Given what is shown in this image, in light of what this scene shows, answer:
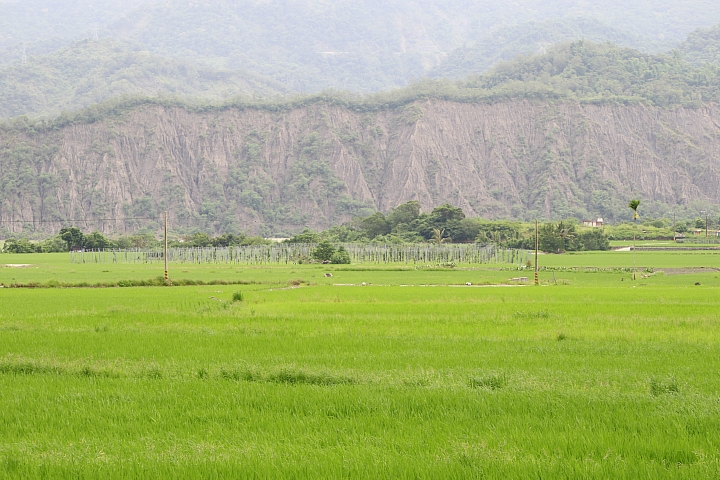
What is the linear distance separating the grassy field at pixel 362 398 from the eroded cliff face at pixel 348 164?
133 meters

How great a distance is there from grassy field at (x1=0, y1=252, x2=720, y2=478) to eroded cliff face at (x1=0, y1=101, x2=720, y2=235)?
133 meters

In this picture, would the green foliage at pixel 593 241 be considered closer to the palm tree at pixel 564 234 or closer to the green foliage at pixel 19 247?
the palm tree at pixel 564 234

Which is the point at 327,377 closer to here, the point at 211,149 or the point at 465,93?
the point at 211,149

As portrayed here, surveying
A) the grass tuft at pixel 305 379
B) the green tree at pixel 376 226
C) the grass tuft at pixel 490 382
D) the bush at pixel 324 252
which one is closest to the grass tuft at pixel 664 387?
the grass tuft at pixel 490 382

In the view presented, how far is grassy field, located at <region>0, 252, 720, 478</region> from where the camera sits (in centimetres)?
771

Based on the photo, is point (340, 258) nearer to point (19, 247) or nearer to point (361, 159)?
point (19, 247)

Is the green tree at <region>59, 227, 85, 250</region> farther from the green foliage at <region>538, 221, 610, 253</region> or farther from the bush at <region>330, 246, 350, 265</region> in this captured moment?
the green foliage at <region>538, 221, 610, 253</region>

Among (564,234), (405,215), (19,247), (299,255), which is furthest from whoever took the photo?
(405,215)

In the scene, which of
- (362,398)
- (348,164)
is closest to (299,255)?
(348,164)

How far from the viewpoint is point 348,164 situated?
167 m

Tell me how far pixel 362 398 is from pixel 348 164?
15722 cm

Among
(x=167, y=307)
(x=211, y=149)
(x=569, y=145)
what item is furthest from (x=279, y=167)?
(x=167, y=307)

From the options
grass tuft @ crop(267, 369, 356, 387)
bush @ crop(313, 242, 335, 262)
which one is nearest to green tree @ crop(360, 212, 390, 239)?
bush @ crop(313, 242, 335, 262)

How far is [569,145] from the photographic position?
16675cm
